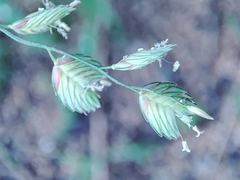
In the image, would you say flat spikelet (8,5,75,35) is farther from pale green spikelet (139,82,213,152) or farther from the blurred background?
the blurred background

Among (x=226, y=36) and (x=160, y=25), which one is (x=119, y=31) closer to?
(x=160, y=25)

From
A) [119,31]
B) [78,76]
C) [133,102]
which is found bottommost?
[78,76]

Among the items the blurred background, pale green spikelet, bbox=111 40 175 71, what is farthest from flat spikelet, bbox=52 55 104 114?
the blurred background

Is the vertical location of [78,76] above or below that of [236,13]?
below

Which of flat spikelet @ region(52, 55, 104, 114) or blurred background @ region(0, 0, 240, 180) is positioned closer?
flat spikelet @ region(52, 55, 104, 114)

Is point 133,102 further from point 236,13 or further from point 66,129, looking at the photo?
point 236,13

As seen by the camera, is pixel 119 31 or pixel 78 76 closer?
pixel 78 76

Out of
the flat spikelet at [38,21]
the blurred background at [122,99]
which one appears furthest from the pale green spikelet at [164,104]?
the blurred background at [122,99]

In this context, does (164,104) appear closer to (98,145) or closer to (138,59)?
(138,59)

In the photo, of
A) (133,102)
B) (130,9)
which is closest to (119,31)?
(130,9)
